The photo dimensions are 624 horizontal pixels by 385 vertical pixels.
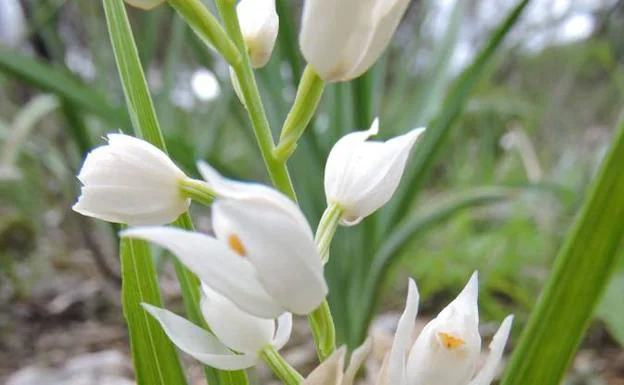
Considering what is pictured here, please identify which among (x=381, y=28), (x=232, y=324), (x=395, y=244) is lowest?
(x=395, y=244)

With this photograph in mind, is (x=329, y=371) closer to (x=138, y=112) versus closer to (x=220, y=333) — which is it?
(x=220, y=333)

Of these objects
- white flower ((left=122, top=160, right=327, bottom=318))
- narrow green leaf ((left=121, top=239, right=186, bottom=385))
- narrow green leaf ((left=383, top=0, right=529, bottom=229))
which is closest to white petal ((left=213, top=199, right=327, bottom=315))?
white flower ((left=122, top=160, right=327, bottom=318))

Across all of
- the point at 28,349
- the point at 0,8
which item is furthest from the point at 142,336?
the point at 0,8

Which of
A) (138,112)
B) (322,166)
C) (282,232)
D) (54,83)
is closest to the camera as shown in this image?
(282,232)

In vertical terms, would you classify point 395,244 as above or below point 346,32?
below

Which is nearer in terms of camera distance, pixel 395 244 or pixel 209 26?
pixel 209 26

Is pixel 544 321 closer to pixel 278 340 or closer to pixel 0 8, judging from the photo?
pixel 278 340

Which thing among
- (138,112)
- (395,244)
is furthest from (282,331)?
(395,244)
